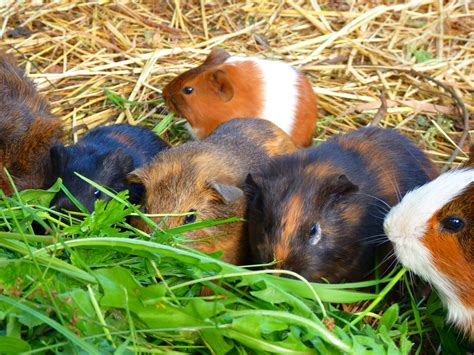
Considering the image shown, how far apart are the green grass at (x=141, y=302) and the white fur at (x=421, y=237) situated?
31cm

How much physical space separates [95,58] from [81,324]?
3184mm

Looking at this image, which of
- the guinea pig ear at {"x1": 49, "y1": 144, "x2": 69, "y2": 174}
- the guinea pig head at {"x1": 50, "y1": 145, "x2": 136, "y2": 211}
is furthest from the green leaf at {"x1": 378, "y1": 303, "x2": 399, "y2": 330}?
the guinea pig ear at {"x1": 49, "y1": 144, "x2": 69, "y2": 174}

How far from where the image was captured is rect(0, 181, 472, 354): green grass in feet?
6.77

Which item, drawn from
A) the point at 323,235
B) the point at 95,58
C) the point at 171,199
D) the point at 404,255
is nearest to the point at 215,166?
the point at 171,199

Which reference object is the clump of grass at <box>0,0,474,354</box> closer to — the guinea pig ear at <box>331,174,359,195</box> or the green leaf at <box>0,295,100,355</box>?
the green leaf at <box>0,295,100,355</box>

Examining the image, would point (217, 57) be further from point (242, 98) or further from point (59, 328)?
point (59, 328)

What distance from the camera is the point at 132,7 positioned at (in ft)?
17.7

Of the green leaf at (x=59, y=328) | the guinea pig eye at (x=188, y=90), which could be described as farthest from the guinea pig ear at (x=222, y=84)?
the green leaf at (x=59, y=328)

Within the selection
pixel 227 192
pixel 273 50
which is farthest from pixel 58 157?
pixel 273 50

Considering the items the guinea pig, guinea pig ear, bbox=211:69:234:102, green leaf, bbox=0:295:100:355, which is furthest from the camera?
guinea pig ear, bbox=211:69:234:102

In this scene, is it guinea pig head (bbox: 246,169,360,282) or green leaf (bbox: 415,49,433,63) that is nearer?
guinea pig head (bbox: 246,169,360,282)

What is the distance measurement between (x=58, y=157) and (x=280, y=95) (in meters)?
1.68

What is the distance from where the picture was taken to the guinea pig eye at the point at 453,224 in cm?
269

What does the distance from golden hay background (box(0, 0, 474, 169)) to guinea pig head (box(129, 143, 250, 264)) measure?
4.41 ft
